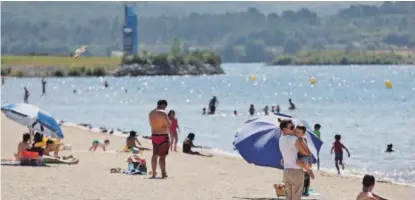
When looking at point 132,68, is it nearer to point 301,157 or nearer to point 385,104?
point 385,104

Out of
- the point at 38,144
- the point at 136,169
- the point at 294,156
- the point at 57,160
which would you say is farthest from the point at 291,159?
the point at 38,144

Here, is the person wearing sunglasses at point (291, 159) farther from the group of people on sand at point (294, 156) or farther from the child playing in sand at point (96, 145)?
the child playing in sand at point (96, 145)

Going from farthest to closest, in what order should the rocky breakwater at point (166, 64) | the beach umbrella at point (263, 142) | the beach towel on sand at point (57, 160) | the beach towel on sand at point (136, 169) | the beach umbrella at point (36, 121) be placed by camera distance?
the rocky breakwater at point (166, 64), the beach umbrella at point (36, 121), the beach towel on sand at point (57, 160), the beach towel on sand at point (136, 169), the beach umbrella at point (263, 142)

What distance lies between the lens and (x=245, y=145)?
49.4 feet

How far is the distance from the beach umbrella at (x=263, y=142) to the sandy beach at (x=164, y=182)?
3.06ft

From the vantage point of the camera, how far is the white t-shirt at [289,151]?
12.2m

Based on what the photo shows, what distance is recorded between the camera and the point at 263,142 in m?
14.8

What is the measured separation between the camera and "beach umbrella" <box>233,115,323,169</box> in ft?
48.1

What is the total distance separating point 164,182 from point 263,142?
2.86 m

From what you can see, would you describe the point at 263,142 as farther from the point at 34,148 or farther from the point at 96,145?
the point at 96,145

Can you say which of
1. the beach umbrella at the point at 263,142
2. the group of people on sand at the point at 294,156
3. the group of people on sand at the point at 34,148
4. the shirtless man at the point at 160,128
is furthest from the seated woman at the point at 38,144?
the group of people on sand at the point at 294,156

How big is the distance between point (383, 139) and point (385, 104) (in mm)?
34350

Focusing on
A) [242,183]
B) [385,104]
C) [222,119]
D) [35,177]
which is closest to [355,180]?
[242,183]

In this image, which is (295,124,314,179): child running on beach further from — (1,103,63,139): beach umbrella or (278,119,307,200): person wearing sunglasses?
(1,103,63,139): beach umbrella
